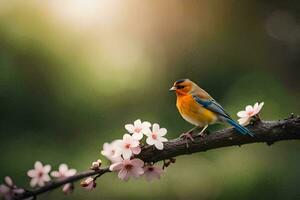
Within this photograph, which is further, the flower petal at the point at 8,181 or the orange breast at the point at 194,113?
the orange breast at the point at 194,113

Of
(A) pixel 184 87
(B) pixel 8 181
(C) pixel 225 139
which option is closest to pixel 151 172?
(C) pixel 225 139

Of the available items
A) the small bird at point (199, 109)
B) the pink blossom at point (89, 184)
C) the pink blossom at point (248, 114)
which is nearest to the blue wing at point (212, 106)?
the small bird at point (199, 109)

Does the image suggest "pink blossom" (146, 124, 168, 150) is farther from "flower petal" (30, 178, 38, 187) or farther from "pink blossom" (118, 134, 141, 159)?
"flower petal" (30, 178, 38, 187)

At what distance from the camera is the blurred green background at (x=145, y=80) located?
167 inches

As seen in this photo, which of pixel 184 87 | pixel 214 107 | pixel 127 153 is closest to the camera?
pixel 127 153

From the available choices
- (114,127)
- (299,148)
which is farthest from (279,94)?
(114,127)

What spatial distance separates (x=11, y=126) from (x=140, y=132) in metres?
3.34

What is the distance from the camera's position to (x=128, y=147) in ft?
4.62

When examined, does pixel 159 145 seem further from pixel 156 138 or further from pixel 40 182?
pixel 40 182

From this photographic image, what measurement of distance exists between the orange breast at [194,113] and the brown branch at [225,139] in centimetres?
31

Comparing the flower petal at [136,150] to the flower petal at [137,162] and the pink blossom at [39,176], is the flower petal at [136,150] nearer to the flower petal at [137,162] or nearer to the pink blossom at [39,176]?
the flower petal at [137,162]

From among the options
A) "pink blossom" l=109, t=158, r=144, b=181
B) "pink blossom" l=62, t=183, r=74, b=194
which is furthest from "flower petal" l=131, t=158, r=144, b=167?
"pink blossom" l=62, t=183, r=74, b=194

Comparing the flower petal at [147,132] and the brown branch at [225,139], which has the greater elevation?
the flower petal at [147,132]

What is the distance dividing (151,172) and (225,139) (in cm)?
18
